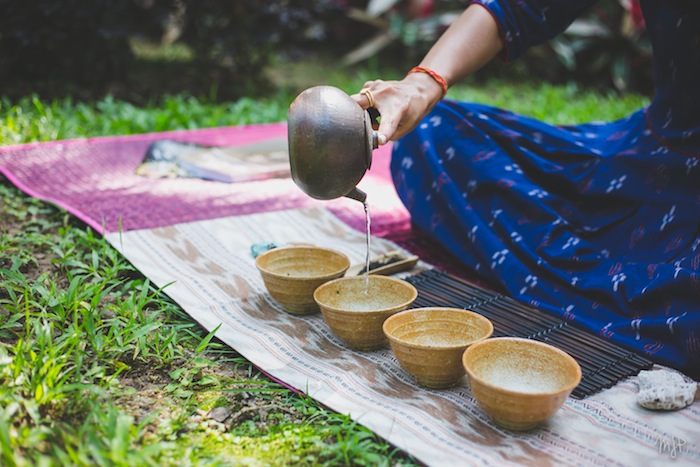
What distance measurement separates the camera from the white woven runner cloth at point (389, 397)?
67.1 inches

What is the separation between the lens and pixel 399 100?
7.12 ft

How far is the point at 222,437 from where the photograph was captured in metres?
1.75

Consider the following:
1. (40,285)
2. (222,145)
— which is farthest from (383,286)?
(222,145)

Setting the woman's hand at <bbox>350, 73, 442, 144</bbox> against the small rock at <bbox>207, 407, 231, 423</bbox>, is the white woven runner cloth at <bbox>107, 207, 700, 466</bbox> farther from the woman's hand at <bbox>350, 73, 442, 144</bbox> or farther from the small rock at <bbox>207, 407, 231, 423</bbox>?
the woman's hand at <bbox>350, 73, 442, 144</bbox>

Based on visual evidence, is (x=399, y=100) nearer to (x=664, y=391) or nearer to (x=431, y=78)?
(x=431, y=78)

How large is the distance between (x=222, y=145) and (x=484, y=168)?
1865mm

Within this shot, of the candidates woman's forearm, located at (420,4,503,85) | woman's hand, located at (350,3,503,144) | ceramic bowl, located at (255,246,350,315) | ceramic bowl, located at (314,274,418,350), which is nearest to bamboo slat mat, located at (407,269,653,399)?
ceramic bowl, located at (314,274,418,350)

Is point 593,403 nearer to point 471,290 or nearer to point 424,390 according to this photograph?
point 424,390

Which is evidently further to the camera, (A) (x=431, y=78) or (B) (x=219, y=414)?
(A) (x=431, y=78)

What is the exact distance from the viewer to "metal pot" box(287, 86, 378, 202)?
1927 millimetres

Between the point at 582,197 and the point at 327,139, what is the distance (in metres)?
1.19

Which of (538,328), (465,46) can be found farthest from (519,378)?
(465,46)

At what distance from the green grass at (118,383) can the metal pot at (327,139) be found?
59cm

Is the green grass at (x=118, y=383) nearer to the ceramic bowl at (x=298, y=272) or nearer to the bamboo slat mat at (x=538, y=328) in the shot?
the ceramic bowl at (x=298, y=272)
